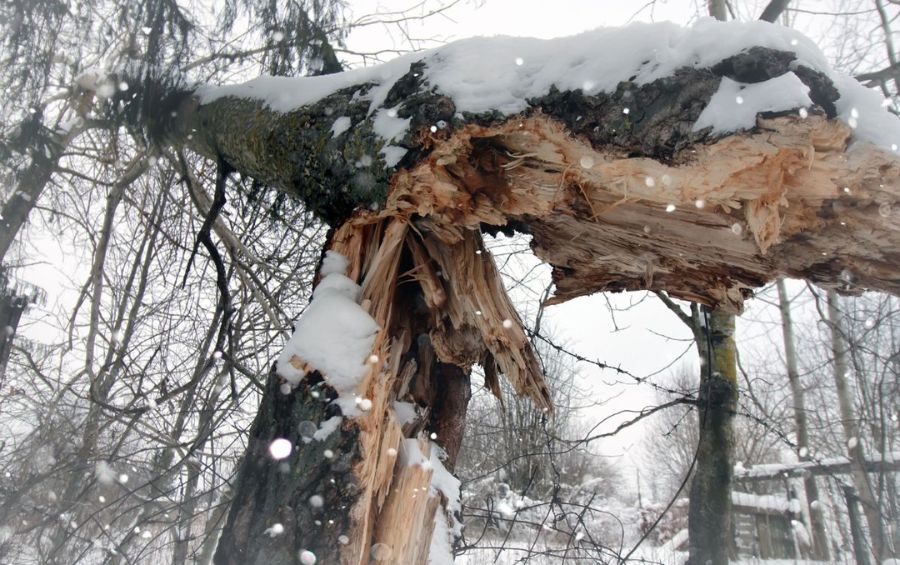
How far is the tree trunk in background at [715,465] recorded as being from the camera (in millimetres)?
3262

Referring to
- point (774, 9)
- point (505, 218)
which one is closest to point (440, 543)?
point (505, 218)

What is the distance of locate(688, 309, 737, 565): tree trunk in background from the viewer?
326cm

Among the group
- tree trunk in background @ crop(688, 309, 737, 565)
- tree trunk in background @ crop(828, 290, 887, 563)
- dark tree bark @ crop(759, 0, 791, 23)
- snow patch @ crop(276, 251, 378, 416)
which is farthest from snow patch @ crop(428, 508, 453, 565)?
tree trunk in background @ crop(828, 290, 887, 563)

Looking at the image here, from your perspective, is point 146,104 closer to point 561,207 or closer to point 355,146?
point 355,146

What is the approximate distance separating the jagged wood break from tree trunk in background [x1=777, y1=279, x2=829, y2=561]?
5.61m

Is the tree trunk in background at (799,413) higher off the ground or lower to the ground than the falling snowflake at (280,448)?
higher

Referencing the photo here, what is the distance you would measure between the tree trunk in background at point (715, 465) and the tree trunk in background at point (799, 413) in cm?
330

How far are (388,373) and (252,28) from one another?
6.40ft

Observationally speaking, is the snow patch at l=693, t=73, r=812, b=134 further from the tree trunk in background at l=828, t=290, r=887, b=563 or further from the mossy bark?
the tree trunk in background at l=828, t=290, r=887, b=563

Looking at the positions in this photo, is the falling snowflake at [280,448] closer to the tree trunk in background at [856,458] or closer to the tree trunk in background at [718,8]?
the tree trunk in background at [718,8]

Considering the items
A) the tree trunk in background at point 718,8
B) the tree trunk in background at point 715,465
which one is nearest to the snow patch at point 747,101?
the tree trunk in background at point 715,465

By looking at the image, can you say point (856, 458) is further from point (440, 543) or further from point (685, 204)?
point (685, 204)

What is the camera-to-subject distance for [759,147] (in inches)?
41.2

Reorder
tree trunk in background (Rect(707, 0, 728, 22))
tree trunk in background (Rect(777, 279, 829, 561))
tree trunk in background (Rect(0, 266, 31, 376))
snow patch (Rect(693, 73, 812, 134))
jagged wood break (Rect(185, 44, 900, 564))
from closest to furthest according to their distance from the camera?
1. snow patch (Rect(693, 73, 812, 134))
2. jagged wood break (Rect(185, 44, 900, 564))
3. tree trunk in background (Rect(0, 266, 31, 376))
4. tree trunk in background (Rect(707, 0, 728, 22))
5. tree trunk in background (Rect(777, 279, 829, 561))
